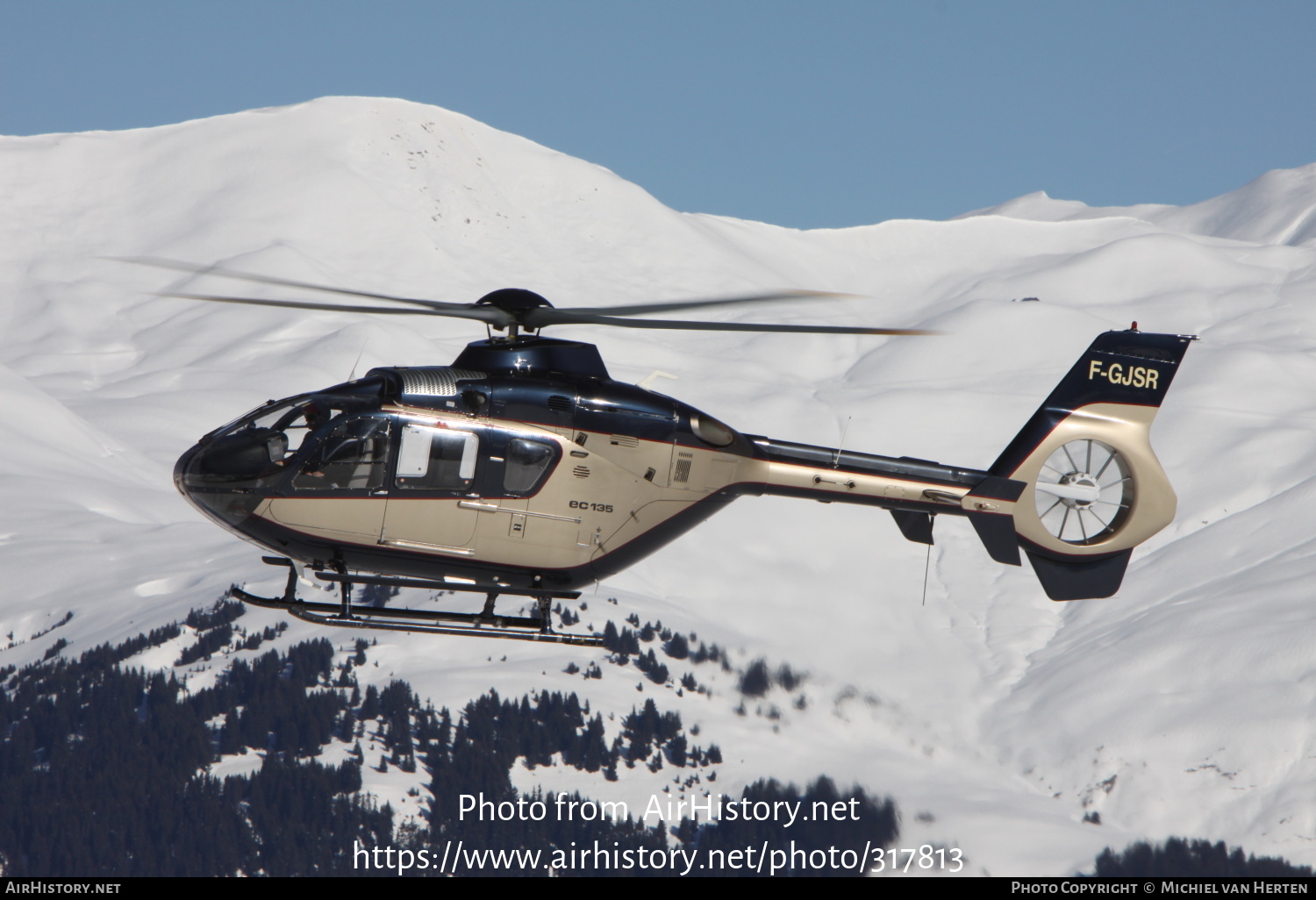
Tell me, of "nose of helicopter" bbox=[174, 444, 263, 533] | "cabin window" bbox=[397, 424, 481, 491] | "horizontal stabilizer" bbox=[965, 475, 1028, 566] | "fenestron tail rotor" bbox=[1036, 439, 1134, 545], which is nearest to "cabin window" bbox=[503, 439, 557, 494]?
"cabin window" bbox=[397, 424, 481, 491]

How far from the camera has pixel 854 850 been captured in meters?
137

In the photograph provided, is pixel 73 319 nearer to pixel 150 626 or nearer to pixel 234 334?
pixel 234 334

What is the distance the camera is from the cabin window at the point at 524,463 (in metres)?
19.2

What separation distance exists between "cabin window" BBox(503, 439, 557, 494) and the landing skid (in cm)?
158

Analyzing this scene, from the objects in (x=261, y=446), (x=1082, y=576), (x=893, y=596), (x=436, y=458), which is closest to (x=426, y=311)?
(x=436, y=458)

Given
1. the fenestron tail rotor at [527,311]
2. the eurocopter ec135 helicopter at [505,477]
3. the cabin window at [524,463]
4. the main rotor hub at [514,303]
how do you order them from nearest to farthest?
the fenestron tail rotor at [527,311] < the eurocopter ec135 helicopter at [505,477] < the cabin window at [524,463] < the main rotor hub at [514,303]

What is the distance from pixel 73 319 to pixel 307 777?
91.4m

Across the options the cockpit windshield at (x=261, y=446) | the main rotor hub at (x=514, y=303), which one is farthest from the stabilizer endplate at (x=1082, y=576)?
the cockpit windshield at (x=261, y=446)

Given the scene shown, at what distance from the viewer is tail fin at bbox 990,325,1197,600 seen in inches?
915

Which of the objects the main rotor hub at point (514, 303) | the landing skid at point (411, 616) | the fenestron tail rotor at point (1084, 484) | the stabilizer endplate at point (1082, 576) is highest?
the main rotor hub at point (514, 303)

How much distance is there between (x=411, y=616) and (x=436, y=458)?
234 centimetres

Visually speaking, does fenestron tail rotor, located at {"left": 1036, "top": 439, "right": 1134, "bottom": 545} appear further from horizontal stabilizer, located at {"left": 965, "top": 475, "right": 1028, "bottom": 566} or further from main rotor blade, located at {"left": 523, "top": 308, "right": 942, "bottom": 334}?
main rotor blade, located at {"left": 523, "top": 308, "right": 942, "bottom": 334}

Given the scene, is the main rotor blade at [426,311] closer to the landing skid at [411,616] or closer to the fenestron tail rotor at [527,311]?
the fenestron tail rotor at [527,311]

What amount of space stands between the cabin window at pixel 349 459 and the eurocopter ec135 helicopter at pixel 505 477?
0.08 ft
